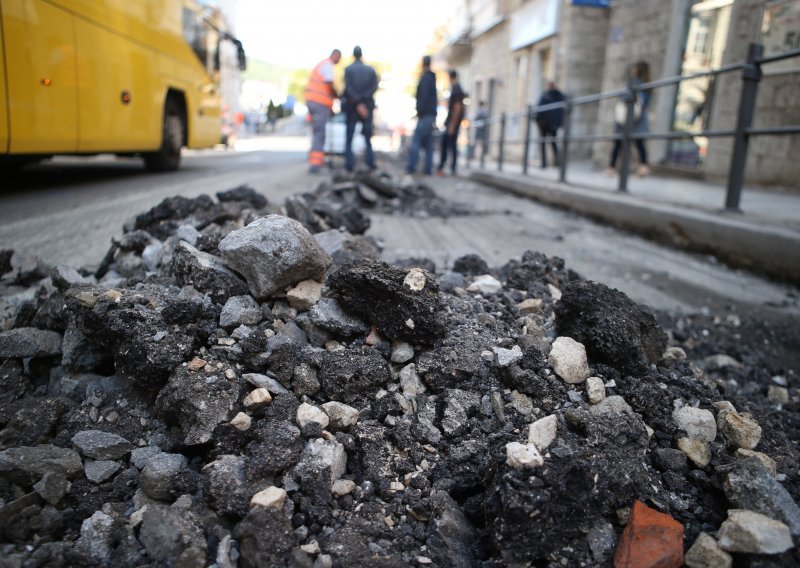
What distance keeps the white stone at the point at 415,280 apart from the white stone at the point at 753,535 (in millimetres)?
1186

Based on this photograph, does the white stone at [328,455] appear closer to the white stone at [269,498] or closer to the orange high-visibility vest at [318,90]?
the white stone at [269,498]

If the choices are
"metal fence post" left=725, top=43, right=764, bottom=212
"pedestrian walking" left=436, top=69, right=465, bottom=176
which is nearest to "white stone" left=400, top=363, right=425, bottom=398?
"metal fence post" left=725, top=43, right=764, bottom=212

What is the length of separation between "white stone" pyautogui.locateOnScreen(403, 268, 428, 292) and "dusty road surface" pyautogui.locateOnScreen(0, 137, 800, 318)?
167 cm

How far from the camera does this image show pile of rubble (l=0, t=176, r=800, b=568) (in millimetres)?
1462

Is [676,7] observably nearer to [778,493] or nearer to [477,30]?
[778,493]

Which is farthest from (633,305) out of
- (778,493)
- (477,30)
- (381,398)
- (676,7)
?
(477,30)

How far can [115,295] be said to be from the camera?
207 centimetres

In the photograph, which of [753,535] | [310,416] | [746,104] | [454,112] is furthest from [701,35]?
[310,416]

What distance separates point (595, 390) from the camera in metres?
1.94

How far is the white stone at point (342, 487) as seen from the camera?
1624 mm

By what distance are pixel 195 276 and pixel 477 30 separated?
25820mm

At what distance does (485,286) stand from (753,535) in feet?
5.00

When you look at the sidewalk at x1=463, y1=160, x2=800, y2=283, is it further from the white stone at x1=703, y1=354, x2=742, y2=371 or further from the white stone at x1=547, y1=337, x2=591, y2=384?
the white stone at x1=547, y1=337, x2=591, y2=384

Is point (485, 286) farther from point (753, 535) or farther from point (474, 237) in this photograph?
point (474, 237)
